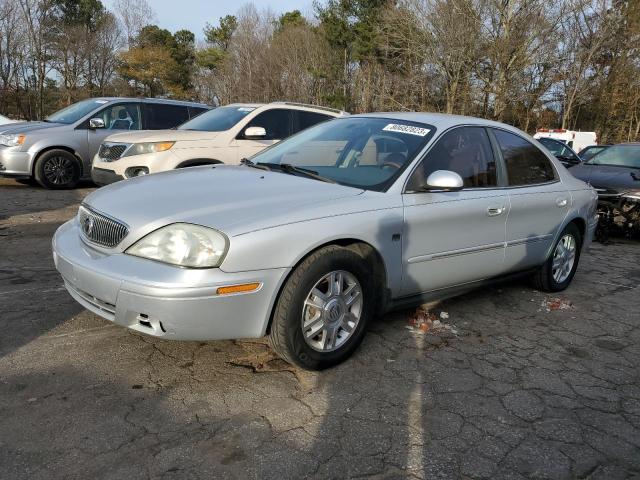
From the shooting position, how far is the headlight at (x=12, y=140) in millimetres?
9016

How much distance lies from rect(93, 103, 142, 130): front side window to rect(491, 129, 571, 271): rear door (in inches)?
290

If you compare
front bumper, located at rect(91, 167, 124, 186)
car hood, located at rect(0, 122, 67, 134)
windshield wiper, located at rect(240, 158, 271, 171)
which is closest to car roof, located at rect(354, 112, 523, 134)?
windshield wiper, located at rect(240, 158, 271, 171)

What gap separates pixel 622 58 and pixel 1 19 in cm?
3626

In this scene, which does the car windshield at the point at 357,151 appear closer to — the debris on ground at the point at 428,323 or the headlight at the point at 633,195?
the debris on ground at the point at 428,323

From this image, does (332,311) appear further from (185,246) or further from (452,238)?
(452,238)

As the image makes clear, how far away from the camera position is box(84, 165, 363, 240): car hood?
9.48 ft

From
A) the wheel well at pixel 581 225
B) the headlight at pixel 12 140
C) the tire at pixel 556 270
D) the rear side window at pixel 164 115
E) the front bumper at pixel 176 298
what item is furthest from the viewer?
the rear side window at pixel 164 115

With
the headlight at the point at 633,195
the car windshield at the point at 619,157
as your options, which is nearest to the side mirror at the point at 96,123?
the headlight at the point at 633,195

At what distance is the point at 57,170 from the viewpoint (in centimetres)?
945

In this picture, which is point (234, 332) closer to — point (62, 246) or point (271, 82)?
point (62, 246)

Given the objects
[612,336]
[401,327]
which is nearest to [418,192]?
[401,327]

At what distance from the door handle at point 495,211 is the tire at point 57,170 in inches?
312

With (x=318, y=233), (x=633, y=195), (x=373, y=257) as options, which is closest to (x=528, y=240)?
(x=373, y=257)

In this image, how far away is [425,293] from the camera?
149 inches
